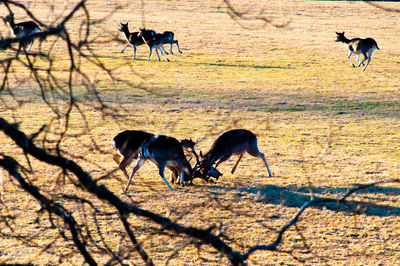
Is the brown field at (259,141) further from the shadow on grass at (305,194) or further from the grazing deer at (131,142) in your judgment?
the grazing deer at (131,142)

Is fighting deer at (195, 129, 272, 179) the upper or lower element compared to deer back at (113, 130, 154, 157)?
lower

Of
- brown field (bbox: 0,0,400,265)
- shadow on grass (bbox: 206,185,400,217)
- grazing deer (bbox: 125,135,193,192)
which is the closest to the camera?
brown field (bbox: 0,0,400,265)

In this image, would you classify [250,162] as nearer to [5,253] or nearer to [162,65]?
[5,253]

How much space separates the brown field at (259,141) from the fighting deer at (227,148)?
293mm

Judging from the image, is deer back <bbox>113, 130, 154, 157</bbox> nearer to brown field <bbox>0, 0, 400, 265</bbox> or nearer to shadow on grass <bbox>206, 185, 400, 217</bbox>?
brown field <bbox>0, 0, 400, 265</bbox>

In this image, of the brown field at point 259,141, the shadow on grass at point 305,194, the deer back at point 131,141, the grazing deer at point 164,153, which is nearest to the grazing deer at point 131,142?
the deer back at point 131,141

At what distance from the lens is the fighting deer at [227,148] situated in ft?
25.4

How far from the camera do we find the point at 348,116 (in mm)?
12609

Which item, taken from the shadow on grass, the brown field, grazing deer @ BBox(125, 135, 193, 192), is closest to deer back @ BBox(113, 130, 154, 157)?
grazing deer @ BBox(125, 135, 193, 192)

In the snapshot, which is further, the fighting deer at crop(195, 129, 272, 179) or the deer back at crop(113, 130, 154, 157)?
the fighting deer at crop(195, 129, 272, 179)

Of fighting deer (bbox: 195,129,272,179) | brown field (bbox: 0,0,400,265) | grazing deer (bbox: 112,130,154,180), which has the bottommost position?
brown field (bbox: 0,0,400,265)

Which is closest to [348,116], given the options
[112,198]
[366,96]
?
[366,96]

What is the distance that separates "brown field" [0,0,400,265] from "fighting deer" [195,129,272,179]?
0.29 metres

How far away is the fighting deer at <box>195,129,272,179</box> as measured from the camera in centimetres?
774
